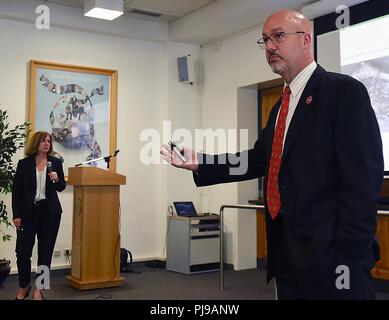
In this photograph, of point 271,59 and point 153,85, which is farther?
point 153,85

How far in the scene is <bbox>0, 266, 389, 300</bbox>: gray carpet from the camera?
4.23 m

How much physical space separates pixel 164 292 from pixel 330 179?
3374 millimetres

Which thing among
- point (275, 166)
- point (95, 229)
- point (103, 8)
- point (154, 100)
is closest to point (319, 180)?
point (275, 166)

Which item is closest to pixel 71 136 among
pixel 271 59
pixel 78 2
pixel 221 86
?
pixel 78 2

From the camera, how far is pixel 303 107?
1.43m

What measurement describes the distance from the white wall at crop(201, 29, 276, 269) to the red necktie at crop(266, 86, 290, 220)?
3944 millimetres

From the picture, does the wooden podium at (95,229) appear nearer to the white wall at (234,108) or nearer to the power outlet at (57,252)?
the power outlet at (57,252)

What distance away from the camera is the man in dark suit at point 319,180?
127cm

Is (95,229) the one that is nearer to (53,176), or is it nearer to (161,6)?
(53,176)

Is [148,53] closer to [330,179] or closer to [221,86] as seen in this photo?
[221,86]

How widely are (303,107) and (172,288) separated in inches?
139

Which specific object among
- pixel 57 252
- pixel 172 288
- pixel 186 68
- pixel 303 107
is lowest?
pixel 172 288

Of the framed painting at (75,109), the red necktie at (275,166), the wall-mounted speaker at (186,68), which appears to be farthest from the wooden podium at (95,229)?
the red necktie at (275,166)

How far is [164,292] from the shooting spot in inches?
174
